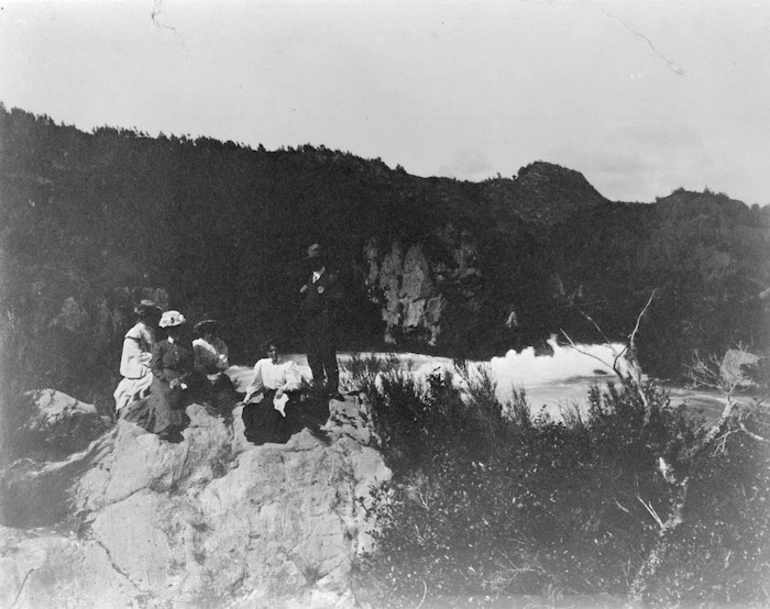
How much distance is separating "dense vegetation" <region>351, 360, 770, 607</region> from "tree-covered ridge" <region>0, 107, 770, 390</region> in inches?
19.4

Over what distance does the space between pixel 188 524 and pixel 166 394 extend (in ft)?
2.97


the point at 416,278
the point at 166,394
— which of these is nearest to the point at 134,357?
the point at 166,394

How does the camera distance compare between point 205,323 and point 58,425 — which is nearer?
point 58,425

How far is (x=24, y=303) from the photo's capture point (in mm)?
4223

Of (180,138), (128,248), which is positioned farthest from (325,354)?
(180,138)

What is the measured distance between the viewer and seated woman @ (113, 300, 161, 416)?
4.23 meters

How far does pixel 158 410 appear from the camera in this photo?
13.8ft

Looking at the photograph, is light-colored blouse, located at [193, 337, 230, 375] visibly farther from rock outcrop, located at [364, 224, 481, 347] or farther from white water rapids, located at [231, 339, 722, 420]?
white water rapids, located at [231, 339, 722, 420]

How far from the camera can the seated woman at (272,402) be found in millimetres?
4262

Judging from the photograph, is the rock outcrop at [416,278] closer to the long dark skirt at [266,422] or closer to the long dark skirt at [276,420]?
the long dark skirt at [276,420]

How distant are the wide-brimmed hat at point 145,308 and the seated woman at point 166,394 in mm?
84

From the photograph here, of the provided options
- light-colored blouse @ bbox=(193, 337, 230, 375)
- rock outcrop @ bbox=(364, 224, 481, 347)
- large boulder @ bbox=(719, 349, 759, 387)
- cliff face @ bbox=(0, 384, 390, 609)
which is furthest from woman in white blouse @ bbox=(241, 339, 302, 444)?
large boulder @ bbox=(719, 349, 759, 387)

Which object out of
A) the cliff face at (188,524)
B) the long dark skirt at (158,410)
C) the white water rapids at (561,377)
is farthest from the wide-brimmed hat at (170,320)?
the white water rapids at (561,377)

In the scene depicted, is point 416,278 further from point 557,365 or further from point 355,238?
point 557,365
